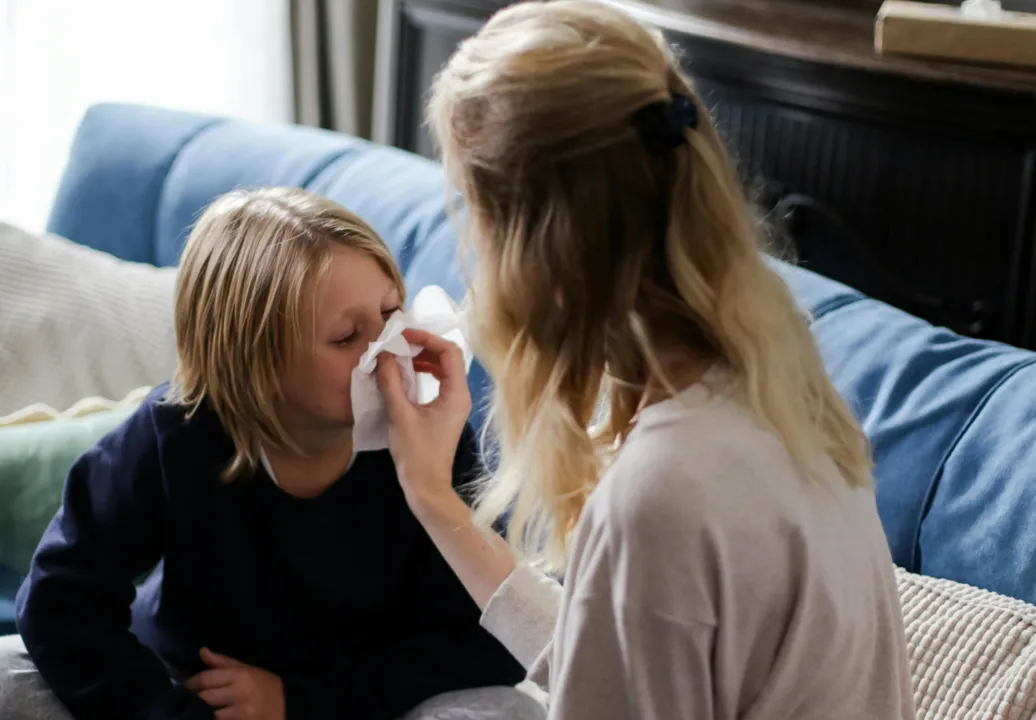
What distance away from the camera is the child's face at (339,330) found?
130 centimetres

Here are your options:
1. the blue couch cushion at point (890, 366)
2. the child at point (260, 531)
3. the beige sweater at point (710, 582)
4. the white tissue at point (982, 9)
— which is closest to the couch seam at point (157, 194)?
the blue couch cushion at point (890, 366)

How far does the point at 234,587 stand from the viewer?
137 cm

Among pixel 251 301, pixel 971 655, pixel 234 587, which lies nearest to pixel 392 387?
pixel 251 301

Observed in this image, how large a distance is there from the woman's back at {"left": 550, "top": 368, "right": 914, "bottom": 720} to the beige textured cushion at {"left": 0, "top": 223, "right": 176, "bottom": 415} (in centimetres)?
122

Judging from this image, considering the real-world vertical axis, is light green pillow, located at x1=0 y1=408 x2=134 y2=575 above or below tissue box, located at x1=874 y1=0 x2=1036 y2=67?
below

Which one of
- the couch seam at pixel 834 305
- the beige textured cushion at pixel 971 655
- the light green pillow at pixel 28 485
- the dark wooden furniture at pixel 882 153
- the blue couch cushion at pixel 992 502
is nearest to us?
the beige textured cushion at pixel 971 655

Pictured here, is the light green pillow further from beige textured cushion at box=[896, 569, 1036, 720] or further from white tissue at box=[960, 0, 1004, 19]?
white tissue at box=[960, 0, 1004, 19]

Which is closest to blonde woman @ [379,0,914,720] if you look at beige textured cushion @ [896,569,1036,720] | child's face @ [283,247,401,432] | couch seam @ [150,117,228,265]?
beige textured cushion @ [896,569,1036,720]

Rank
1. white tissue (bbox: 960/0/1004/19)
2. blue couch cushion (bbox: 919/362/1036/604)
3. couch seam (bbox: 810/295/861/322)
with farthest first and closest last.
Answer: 1. white tissue (bbox: 960/0/1004/19)
2. couch seam (bbox: 810/295/861/322)
3. blue couch cushion (bbox: 919/362/1036/604)

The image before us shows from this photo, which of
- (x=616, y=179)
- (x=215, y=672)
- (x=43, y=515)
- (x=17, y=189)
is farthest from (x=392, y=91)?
A: (x=616, y=179)

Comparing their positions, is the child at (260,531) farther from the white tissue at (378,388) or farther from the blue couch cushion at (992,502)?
the blue couch cushion at (992,502)

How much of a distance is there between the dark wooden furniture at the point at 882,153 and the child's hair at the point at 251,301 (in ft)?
2.42

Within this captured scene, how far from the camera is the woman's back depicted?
853 millimetres

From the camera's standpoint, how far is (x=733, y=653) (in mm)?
886
